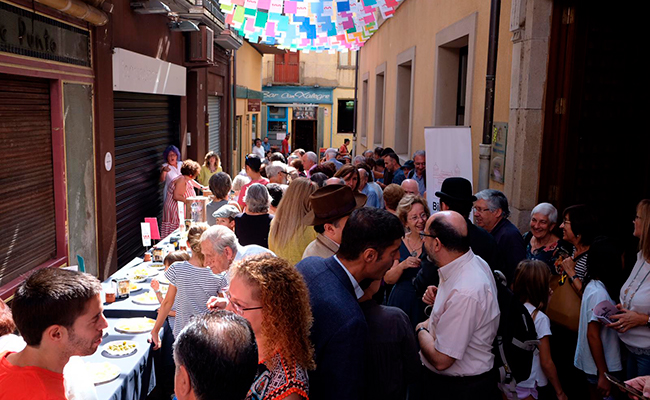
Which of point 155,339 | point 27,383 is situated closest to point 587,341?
point 155,339

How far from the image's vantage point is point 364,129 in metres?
19.6

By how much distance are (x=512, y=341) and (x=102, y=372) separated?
267cm

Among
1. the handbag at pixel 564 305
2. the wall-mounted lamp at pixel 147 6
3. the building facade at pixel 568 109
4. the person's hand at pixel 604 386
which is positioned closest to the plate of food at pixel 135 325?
the handbag at pixel 564 305

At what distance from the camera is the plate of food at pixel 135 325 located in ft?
15.5

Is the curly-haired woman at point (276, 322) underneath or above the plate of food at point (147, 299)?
above

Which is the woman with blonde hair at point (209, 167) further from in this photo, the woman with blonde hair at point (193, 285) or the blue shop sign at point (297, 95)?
the blue shop sign at point (297, 95)

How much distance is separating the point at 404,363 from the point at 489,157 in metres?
4.02

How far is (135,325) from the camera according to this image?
4.83 meters

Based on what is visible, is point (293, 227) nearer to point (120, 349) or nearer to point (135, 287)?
point (120, 349)

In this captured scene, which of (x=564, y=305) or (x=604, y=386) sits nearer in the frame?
(x=604, y=386)

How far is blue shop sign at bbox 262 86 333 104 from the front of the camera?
3459 centimetres

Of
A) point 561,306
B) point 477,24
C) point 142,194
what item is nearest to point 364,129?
point 142,194

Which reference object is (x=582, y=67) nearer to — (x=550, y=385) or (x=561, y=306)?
(x=561, y=306)

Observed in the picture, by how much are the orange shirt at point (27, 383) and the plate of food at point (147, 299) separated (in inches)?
112
